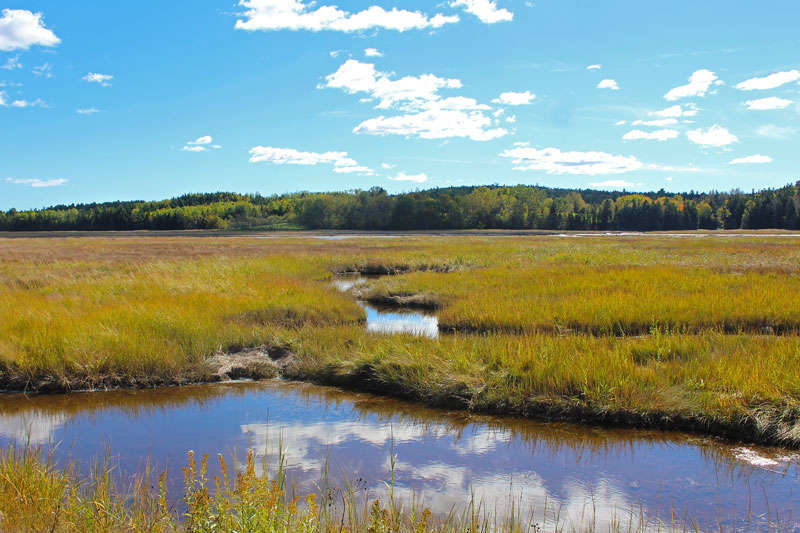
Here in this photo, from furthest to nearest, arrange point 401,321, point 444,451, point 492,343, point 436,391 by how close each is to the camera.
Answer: point 401,321, point 492,343, point 436,391, point 444,451

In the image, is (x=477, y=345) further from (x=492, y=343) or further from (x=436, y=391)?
(x=436, y=391)

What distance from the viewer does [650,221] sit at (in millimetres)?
136250

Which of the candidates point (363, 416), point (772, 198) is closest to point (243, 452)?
point (363, 416)

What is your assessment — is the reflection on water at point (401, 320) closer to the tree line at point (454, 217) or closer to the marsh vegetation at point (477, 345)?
the marsh vegetation at point (477, 345)

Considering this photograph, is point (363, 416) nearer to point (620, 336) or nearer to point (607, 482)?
point (607, 482)

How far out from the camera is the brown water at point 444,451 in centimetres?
479

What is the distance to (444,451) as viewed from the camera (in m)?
5.96

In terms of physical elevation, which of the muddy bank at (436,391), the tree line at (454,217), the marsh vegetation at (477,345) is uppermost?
the tree line at (454,217)

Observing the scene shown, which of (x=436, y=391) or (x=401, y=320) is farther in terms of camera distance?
→ (x=401, y=320)

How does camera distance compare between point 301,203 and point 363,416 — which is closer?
point 363,416

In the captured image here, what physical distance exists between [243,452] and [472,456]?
2706 mm

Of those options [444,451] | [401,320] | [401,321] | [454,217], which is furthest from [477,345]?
[454,217]

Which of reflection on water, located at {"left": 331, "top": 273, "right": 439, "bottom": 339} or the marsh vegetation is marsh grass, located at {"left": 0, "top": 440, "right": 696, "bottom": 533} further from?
reflection on water, located at {"left": 331, "top": 273, "right": 439, "bottom": 339}

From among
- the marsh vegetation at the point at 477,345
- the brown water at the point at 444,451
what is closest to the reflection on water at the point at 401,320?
the marsh vegetation at the point at 477,345
